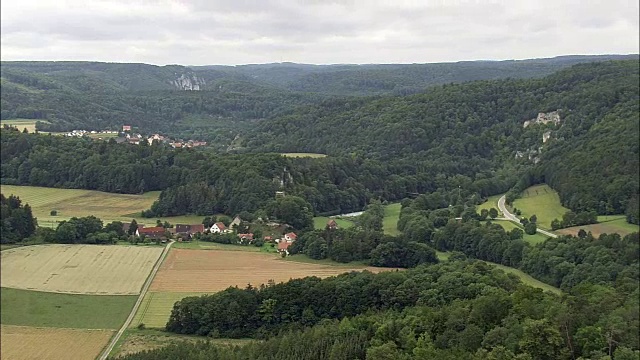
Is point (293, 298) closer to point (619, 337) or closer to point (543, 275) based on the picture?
point (619, 337)

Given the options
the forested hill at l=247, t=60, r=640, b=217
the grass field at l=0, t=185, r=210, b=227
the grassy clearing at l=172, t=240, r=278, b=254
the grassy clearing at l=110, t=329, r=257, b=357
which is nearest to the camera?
the grassy clearing at l=110, t=329, r=257, b=357

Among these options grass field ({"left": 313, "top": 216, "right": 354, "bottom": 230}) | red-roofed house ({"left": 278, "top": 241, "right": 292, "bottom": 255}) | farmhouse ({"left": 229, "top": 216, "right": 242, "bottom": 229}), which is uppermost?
red-roofed house ({"left": 278, "top": 241, "right": 292, "bottom": 255})

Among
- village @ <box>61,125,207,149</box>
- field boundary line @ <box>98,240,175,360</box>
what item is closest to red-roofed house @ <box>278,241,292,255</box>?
field boundary line @ <box>98,240,175,360</box>

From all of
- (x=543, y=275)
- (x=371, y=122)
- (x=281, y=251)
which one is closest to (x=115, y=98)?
(x=371, y=122)

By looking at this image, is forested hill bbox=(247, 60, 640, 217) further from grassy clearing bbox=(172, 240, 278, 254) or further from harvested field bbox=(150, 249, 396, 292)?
harvested field bbox=(150, 249, 396, 292)

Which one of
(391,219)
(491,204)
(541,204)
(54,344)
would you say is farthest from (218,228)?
(54,344)

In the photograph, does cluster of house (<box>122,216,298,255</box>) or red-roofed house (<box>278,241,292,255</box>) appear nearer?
cluster of house (<box>122,216,298,255</box>)

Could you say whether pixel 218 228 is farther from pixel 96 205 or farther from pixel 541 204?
pixel 541 204
